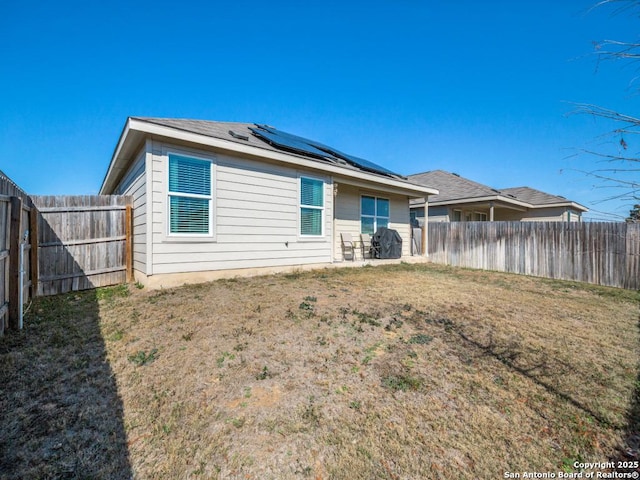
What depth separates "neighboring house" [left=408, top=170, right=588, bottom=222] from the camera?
14.0 metres

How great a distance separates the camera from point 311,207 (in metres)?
8.04

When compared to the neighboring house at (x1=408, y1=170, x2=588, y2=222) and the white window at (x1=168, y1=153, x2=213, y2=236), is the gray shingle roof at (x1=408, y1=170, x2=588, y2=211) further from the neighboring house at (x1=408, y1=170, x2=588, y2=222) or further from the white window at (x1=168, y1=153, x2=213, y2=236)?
the white window at (x1=168, y1=153, x2=213, y2=236)

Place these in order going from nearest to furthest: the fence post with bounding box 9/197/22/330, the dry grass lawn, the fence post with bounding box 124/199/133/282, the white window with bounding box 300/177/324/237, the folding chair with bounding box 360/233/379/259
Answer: the dry grass lawn < the fence post with bounding box 9/197/22/330 < the fence post with bounding box 124/199/133/282 < the white window with bounding box 300/177/324/237 < the folding chair with bounding box 360/233/379/259

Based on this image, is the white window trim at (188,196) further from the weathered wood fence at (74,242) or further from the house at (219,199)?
the weathered wood fence at (74,242)

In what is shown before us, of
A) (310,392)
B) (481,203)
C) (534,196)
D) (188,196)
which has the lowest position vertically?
(310,392)

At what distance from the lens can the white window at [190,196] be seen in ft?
18.3

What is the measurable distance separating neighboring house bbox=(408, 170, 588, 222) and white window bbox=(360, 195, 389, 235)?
Result: 4.22 meters

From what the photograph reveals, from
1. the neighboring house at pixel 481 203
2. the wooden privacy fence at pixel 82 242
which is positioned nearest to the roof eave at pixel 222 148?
the wooden privacy fence at pixel 82 242

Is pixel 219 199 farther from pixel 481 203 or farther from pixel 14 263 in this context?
pixel 481 203

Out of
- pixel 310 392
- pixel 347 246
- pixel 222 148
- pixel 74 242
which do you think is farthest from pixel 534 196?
pixel 74 242

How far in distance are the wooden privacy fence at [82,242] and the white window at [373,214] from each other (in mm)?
7269

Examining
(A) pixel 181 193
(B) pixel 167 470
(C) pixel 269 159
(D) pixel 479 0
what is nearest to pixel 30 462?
(B) pixel 167 470

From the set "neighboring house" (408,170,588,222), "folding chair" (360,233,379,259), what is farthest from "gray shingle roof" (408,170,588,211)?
"folding chair" (360,233,379,259)

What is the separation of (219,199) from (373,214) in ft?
20.9
